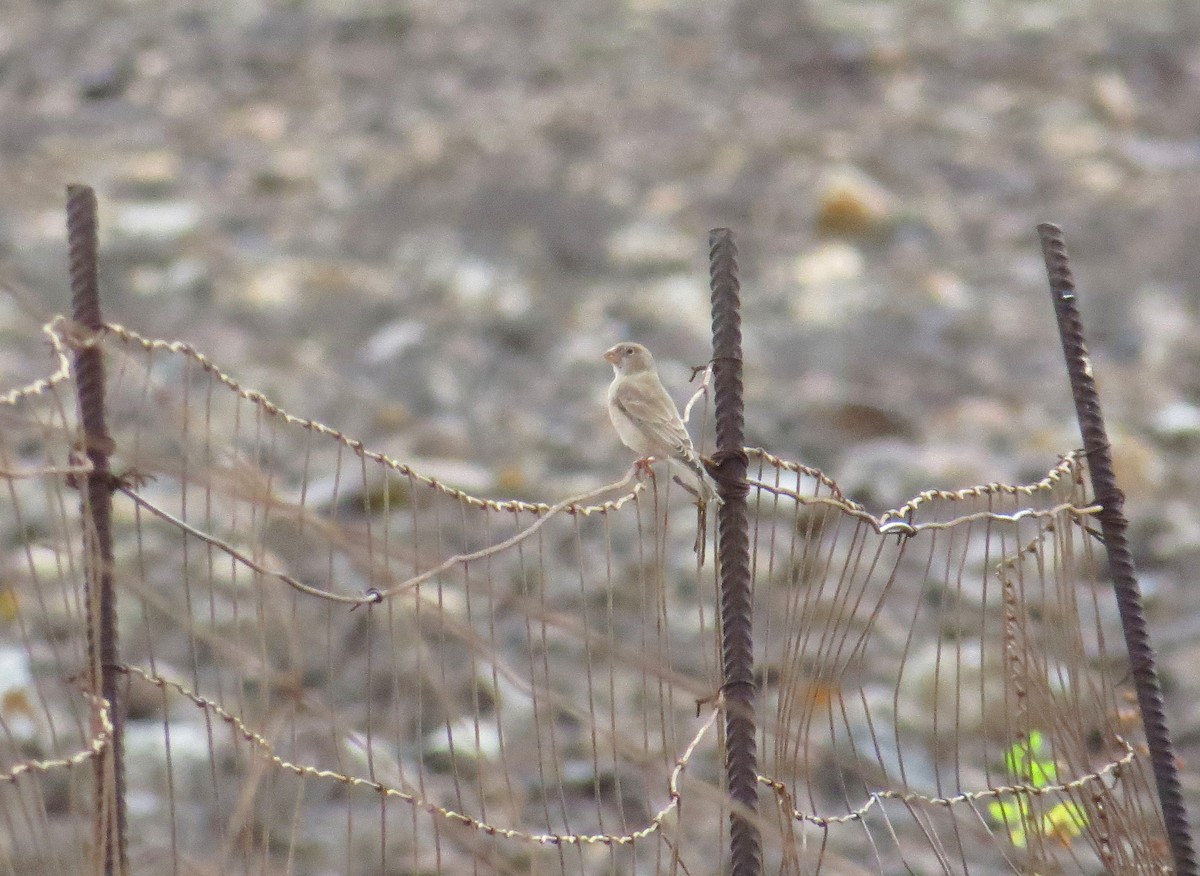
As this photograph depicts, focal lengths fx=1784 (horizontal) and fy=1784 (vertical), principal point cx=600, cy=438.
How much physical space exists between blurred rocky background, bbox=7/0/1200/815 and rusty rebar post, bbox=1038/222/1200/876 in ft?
13.0

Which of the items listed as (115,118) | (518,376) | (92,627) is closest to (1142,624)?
(92,627)

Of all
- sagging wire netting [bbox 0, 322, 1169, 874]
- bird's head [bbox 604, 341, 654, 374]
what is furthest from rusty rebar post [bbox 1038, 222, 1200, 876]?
bird's head [bbox 604, 341, 654, 374]

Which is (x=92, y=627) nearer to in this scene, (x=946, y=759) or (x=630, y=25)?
(x=946, y=759)

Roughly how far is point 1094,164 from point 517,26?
3821mm

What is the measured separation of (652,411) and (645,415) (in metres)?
0.02

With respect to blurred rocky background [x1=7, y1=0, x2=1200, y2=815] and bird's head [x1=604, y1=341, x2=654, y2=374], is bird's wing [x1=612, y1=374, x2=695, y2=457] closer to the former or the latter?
bird's head [x1=604, y1=341, x2=654, y2=374]

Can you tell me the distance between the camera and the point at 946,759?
618 centimetres

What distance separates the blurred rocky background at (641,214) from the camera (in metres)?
8.70

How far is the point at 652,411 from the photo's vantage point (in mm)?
4105

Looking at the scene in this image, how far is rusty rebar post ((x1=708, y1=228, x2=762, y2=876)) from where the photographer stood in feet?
8.24

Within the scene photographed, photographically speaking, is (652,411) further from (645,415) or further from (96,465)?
(96,465)

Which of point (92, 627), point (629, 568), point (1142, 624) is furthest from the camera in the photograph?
point (629, 568)

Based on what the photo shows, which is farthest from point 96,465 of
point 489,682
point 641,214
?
→ point 641,214

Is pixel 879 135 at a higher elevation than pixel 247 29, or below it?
below
